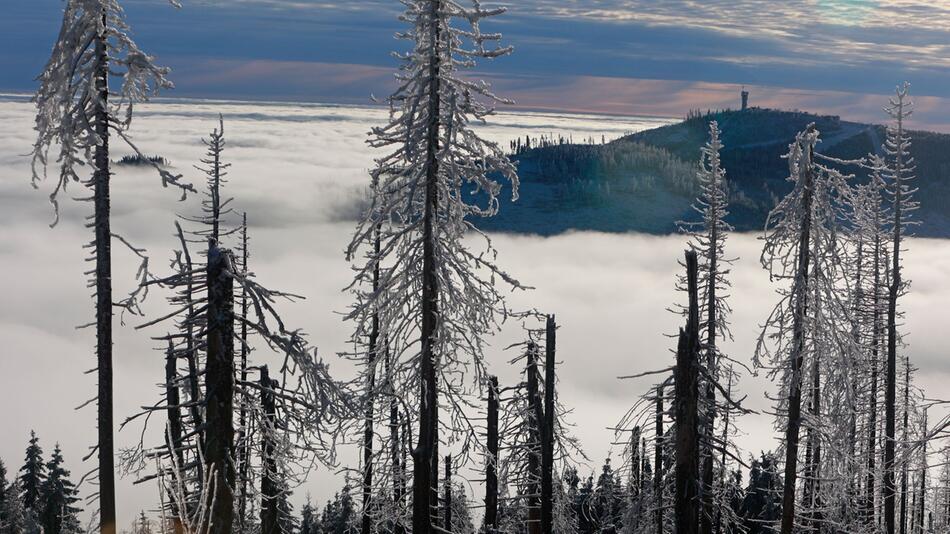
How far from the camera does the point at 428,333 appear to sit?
57.9 feet

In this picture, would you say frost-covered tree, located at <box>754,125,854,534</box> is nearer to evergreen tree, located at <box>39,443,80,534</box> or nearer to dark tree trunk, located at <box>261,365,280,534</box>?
dark tree trunk, located at <box>261,365,280,534</box>

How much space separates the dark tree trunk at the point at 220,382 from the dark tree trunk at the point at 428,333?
274 inches

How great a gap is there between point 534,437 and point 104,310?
13.6 metres

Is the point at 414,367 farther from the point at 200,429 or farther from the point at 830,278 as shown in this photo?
the point at 830,278

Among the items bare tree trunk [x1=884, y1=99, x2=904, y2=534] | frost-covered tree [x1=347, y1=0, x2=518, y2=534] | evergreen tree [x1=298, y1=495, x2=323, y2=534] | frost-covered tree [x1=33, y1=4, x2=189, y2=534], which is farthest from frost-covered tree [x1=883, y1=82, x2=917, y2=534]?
evergreen tree [x1=298, y1=495, x2=323, y2=534]

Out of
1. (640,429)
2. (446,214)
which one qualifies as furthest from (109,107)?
(640,429)

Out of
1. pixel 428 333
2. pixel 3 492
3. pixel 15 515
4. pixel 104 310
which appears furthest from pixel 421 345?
pixel 3 492

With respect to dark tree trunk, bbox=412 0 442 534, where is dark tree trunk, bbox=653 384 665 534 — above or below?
below

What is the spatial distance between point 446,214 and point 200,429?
826cm

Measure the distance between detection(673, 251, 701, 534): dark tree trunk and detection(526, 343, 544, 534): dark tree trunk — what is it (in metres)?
6.70

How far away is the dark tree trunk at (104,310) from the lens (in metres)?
14.7

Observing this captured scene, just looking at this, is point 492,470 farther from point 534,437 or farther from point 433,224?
point 433,224

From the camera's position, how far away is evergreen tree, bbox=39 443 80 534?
47.7 m

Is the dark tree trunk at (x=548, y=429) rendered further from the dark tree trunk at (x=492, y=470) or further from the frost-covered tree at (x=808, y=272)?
the frost-covered tree at (x=808, y=272)
